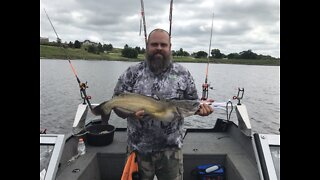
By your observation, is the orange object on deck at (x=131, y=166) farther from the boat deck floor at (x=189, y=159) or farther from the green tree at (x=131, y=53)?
the green tree at (x=131, y=53)

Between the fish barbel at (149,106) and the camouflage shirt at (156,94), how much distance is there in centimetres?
14

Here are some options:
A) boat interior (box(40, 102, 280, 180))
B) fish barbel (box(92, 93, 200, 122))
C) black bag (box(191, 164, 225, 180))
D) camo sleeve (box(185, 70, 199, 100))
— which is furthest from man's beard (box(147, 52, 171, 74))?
black bag (box(191, 164, 225, 180))

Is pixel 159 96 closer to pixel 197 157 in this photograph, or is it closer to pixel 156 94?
pixel 156 94

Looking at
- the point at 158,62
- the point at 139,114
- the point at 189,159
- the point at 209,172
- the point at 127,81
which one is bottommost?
the point at 209,172

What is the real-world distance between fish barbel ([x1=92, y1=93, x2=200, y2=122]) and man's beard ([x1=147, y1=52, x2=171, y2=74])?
0.43m

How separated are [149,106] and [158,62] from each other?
59 centimetres

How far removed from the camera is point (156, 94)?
3764mm

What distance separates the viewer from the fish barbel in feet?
11.6

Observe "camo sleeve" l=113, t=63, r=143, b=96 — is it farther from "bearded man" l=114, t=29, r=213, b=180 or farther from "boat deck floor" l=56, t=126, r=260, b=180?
"boat deck floor" l=56, t=126, r=260, b=180

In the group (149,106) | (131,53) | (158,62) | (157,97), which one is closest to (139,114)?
(149,106)
